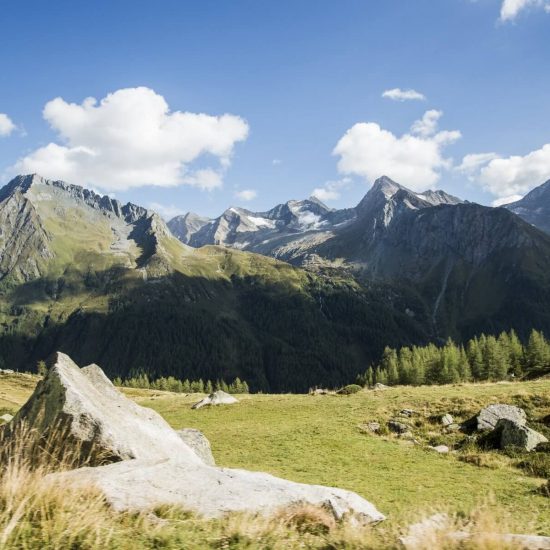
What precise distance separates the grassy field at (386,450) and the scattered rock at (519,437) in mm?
1404

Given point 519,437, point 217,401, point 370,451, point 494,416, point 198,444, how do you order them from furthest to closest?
1. point 217,401
2. point 494,416
3. point 370,451
4. point 519,437
5. point 198,444

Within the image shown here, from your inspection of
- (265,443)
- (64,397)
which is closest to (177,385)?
(265,443)

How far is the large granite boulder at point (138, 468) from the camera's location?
33.6 feet

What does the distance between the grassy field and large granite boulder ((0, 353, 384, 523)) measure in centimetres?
266

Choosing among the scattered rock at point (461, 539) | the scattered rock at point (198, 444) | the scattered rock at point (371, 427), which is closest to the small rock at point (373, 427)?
the scattered rock at point (371, 427)

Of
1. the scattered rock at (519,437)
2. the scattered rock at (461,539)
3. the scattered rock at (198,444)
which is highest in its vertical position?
the scattered rock at (461,539)

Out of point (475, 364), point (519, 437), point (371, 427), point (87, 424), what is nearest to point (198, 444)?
point (87, 424)

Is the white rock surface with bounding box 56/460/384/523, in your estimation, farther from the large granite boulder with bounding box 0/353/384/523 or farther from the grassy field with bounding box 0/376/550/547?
the grassy field with bounding box 0/376/550/547

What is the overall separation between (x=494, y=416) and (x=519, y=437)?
189 inches

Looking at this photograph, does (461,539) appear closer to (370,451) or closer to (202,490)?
(202,490)

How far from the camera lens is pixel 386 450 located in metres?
29.7

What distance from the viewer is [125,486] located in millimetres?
10227

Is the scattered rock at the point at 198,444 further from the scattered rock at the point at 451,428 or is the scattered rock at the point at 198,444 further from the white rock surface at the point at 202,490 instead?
the scattered rock at the point at 451,428

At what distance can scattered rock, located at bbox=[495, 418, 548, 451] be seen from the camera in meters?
28.0
